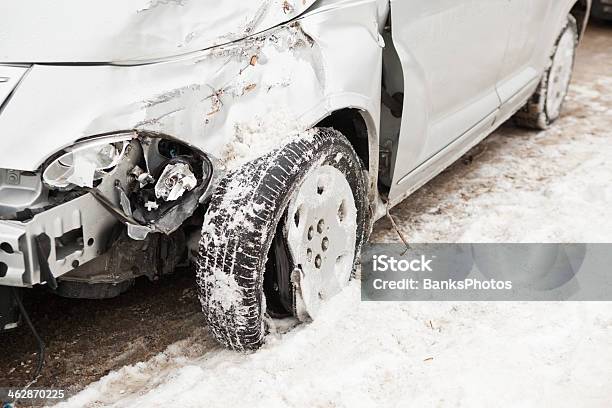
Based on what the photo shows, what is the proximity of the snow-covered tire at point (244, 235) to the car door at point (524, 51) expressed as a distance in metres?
2.02

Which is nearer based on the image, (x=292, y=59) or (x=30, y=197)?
(x=30, y=197)

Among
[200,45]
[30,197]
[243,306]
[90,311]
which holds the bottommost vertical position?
[90,311]

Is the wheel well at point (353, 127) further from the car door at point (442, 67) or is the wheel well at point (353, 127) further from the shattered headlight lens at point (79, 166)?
the shattered headlight lens at point (79, 166)

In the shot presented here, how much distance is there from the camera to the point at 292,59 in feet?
9.46

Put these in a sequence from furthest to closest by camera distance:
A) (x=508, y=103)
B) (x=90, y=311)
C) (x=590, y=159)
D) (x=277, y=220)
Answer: (x=590, y=159)
(x=508, y=103)
(x=90, y=311)
(x=277, y=220)

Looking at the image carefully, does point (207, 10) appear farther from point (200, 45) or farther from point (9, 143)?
point (9, 143)

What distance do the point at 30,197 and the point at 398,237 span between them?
211cm

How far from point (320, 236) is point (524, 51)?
228cm

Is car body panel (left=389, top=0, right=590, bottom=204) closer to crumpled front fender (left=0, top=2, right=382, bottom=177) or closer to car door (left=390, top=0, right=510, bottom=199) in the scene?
car door (left=390, top=0, right=510, bottom=199)

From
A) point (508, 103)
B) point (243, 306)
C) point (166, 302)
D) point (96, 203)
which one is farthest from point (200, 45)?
point (508, 103)

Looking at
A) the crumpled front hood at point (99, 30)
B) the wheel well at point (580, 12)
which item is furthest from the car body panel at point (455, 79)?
the crumpled front hood at point (99, 30)

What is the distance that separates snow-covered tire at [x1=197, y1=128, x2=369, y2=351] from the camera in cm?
270

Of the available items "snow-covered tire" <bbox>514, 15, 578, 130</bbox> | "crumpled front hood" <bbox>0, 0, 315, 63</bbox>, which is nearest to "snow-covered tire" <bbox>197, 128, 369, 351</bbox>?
"crumpled front hood" <bbox>0, 0, 315, 63</bbox>

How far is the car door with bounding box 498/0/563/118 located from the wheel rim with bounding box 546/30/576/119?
0.28 m
